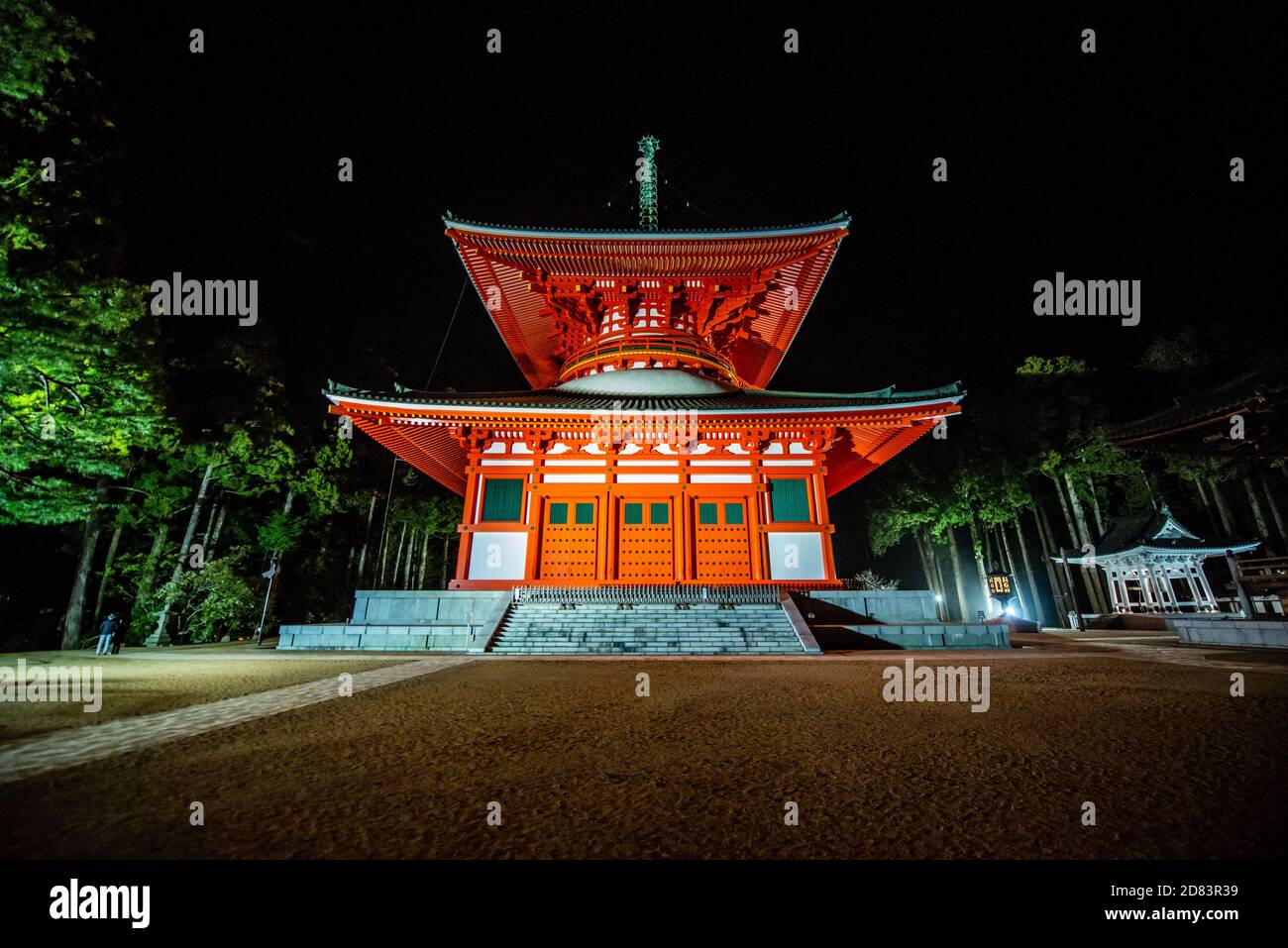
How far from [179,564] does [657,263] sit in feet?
57.7

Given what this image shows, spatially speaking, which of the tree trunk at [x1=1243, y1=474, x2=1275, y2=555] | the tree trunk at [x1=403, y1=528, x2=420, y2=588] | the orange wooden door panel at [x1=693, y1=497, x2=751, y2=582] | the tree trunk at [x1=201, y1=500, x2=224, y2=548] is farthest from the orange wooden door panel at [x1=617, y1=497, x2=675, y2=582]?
the tree trunk at [x1=1243, y1=474, x2=1275, y2=555]

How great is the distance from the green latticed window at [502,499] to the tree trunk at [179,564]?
9556 mm

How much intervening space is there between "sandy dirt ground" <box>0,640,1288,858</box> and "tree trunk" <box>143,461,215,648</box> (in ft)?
49.0

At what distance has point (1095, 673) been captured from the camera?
6.10 m

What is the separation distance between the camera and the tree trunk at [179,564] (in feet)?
47.9

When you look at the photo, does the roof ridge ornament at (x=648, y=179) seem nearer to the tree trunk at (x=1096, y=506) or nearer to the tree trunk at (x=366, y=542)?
the tree trunk at (x=366, y=542)

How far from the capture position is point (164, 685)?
590cm

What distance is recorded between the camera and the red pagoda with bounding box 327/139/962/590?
44.3 ft

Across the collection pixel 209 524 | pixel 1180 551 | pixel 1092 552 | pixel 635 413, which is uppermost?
pixel 635 413

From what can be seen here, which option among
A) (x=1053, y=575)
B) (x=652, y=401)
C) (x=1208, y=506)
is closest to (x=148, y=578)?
(x=652, y=401)

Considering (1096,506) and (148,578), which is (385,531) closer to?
(148,578)

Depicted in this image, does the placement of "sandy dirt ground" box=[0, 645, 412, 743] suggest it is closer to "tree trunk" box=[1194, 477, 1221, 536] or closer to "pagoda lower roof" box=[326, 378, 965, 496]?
"pagoda lower roof" box=[326, 378, 965, 496]

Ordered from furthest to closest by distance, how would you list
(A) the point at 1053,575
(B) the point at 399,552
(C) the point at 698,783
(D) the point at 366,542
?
(B) the point at 399,552 < (A) the point at 1053,575 < (D) the point at 366,542 < (C) the point at 698,783

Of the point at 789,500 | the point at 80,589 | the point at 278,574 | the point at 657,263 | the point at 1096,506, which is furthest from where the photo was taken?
the point at 1096,506
